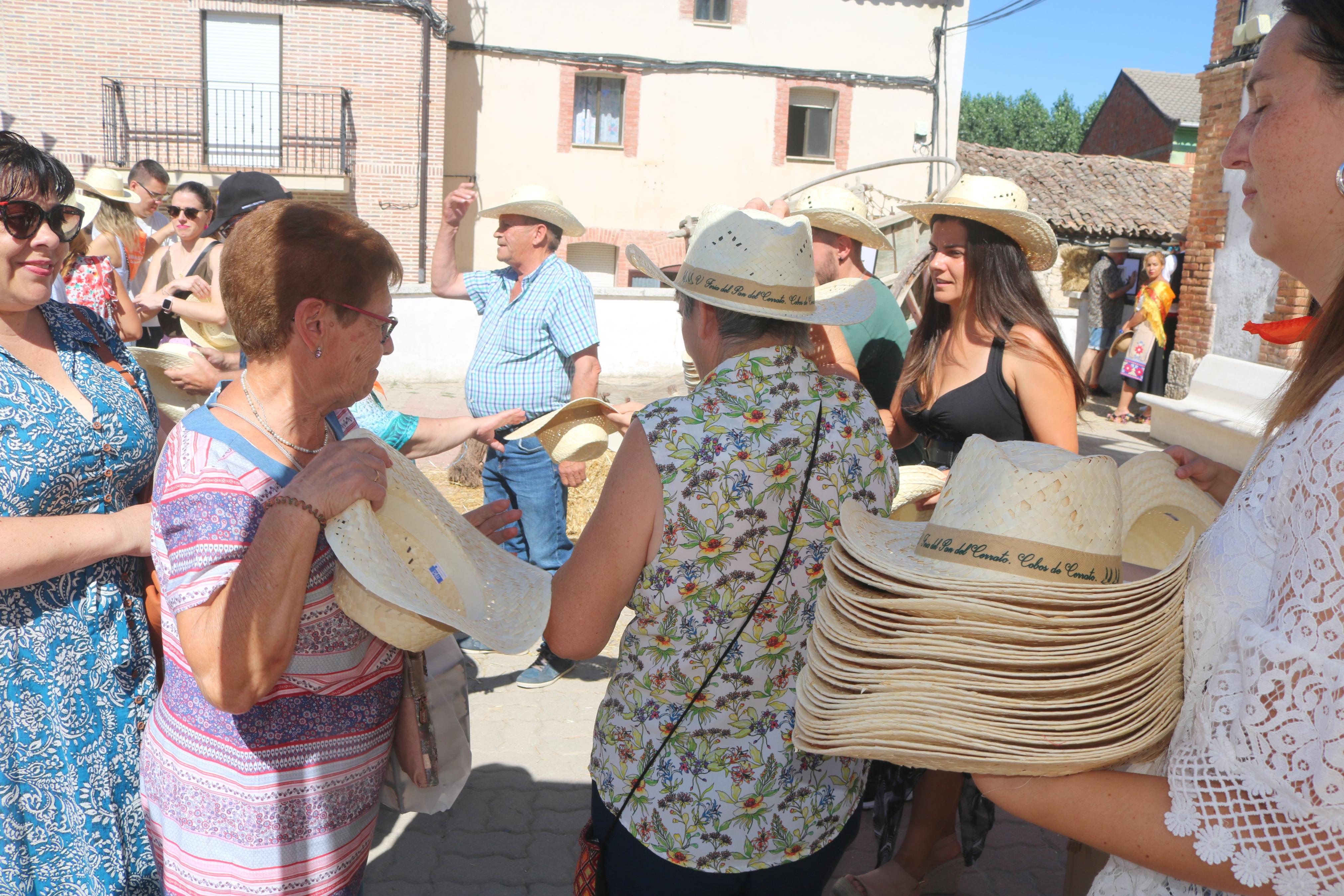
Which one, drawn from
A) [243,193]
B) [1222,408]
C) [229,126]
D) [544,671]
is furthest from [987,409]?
[229,126]

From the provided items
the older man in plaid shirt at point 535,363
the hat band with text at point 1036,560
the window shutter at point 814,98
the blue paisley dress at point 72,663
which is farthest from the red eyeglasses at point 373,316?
the window shutter at point 814,98

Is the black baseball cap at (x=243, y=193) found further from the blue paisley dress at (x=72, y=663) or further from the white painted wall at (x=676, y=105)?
the white painted wall at (x=676, y=105)

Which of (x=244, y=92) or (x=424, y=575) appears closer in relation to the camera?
(x=424, y=575)

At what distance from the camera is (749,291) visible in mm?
1949

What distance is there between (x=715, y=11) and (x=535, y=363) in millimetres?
19553

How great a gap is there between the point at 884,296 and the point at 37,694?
10.8 feet

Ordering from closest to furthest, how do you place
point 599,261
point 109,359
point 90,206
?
1. point 109,359
2. point 90,206
3. point 599,261

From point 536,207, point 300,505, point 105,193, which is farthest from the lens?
point 105,193

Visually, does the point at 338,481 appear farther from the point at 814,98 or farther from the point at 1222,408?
the point at 814,98

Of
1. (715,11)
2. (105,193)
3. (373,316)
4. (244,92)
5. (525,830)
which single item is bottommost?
(525,830)

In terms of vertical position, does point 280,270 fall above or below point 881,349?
above

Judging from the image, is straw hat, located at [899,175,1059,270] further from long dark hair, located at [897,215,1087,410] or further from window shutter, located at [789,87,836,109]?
window shutter, located at [789,87,836,109]

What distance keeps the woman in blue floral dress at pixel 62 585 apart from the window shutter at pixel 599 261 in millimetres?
20372

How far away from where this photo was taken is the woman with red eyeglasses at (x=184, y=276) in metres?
4.73
